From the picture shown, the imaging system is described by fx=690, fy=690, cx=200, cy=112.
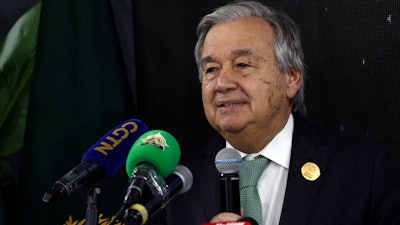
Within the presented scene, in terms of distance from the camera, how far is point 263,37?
264 centimetres

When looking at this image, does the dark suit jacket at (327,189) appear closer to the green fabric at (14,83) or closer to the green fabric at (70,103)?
the green fabric at (70,103)

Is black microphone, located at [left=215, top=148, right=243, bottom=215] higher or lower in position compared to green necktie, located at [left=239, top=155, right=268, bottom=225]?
higher

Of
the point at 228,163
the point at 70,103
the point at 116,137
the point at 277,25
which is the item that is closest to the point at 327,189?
the point at 277,25

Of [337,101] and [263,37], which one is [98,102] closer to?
[263,37]

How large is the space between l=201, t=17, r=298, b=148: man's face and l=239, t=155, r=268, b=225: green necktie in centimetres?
12

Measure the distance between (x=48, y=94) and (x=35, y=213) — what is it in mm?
523

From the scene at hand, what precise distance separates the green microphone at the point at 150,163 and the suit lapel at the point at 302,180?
794 millimetres

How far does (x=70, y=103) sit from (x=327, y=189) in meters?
1.23

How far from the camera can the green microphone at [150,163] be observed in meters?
1.53

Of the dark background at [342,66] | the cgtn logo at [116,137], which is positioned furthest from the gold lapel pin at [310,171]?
the cgtn logo at [116,137]

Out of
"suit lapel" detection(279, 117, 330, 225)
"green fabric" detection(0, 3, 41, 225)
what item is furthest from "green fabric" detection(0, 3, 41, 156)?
"suit lapel" detection(279, 117, 330, 225)

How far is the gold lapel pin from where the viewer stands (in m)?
2.50

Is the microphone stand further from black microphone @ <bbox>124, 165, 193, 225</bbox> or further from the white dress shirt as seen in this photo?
the white dress shirt

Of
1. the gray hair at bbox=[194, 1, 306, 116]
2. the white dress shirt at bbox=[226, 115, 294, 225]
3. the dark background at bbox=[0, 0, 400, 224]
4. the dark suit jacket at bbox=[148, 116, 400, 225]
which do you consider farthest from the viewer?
the dark background at bbox=[0, 0, 400, 224]
